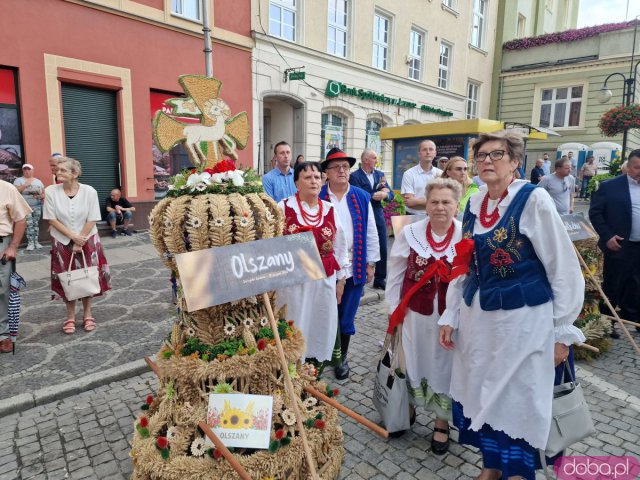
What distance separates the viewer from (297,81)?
1398cm

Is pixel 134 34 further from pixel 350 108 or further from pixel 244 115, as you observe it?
pixel 244 115

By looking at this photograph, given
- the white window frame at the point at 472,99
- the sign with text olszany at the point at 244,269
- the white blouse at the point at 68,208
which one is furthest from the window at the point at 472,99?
the sign with text olszany at the point at 244,269

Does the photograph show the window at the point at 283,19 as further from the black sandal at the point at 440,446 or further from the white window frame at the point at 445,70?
the black sandal at the point at 440,446

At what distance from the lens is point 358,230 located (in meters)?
4.02

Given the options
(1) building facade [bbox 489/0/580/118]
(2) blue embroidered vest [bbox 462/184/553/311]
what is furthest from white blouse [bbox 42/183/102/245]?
(1) building facade [bbox 489/0/580/118]

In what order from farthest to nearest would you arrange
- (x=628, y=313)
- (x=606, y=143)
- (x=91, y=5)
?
(x=606, y=143) < (x=91, y=5) < (x=628, y=313)

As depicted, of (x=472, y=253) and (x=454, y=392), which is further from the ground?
(x=472, y=253)

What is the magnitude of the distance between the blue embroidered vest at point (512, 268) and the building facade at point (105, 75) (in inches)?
357

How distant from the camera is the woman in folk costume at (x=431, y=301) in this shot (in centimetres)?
297

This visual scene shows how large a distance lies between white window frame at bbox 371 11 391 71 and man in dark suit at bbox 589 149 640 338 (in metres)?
13.5

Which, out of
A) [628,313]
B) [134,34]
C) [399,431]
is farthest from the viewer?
[134,34]

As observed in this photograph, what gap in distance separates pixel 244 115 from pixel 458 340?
6.57 ft

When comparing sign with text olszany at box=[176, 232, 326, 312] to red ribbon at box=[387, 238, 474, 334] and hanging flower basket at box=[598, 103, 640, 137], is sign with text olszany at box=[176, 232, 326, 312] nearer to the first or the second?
red ribbon at box=[387, 238, 474, 334]

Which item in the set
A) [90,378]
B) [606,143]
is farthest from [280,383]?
[606,143]
